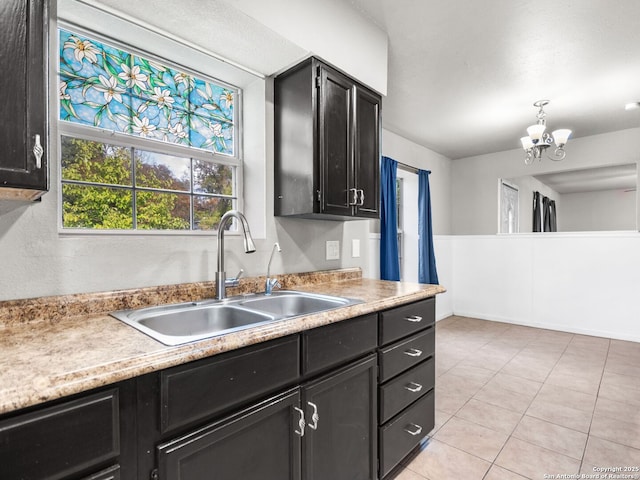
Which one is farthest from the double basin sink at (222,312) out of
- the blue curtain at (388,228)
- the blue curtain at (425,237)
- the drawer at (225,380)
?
the blue curtain at (425,237)

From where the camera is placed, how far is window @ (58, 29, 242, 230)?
144 centimetres

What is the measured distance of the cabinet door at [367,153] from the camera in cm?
201

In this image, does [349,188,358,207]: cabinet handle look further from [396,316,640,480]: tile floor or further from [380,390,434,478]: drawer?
[396,316,640,480]: tile floor

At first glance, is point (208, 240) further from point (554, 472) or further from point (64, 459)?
point (554, 472)

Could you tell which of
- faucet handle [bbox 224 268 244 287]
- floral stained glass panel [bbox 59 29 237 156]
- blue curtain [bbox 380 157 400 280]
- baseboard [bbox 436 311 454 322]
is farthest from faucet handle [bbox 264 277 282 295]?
baseboard [bbox 436 311 454 322]

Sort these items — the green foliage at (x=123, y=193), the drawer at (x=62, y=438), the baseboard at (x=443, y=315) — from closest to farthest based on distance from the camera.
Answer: the drawer at (x=62, y=438) → the green foliage at (x=123, y=193) → the baseboard at (x=443, y=315)

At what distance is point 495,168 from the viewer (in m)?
4.86

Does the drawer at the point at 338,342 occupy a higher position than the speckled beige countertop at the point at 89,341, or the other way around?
the speckled beige countertop at the point at 89,341

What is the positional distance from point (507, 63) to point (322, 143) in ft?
5.67

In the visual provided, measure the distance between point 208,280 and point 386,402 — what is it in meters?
1.02

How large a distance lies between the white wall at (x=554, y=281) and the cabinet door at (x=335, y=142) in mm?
3689


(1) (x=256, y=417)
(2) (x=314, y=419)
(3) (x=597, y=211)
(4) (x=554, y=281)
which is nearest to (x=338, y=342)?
(2) (x=314, y=419)

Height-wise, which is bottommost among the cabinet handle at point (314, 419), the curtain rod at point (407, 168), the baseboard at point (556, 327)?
the baseboard at point (556, 327)

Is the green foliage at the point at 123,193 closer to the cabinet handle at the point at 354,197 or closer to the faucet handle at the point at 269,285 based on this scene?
the faucet handle at the point at 269,285
